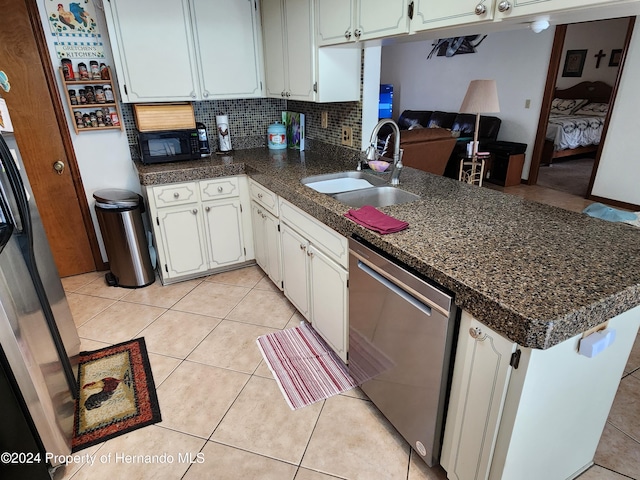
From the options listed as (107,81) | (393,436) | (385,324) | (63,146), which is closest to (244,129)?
(107,81)

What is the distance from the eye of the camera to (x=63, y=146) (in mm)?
2920

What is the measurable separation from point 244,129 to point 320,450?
8.74ft

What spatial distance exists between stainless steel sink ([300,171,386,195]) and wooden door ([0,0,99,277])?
198cm

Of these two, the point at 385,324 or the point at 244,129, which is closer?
the point at 385,324

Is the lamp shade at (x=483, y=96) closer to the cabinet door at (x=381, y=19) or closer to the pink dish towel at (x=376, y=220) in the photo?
the cabinet door at (x=381, y=19)

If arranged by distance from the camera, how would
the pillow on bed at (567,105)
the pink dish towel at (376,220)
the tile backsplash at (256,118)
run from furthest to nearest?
the pillow on bed at (567,105) < the tile backsplash at (256,118) < the pink dish towel at (376,220)

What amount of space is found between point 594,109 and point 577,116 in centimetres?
46

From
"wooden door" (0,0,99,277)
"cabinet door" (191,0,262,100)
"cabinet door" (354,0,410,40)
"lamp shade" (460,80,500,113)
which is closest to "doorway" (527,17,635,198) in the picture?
Result: "lamp shade" (460,80,500,113)

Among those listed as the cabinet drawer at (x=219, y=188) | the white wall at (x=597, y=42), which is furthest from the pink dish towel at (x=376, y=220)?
the white wall at (x=597, y=42)

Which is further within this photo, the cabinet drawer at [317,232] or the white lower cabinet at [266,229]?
the white lower cabinet at [266,229]

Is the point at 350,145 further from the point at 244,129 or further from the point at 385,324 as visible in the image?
the point at 385,324

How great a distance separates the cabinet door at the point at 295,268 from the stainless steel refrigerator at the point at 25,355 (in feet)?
4.18

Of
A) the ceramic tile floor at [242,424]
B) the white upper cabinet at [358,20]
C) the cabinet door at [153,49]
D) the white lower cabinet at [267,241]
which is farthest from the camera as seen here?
the white lower cabinet at [267,241]

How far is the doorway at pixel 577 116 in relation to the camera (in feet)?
17.9
